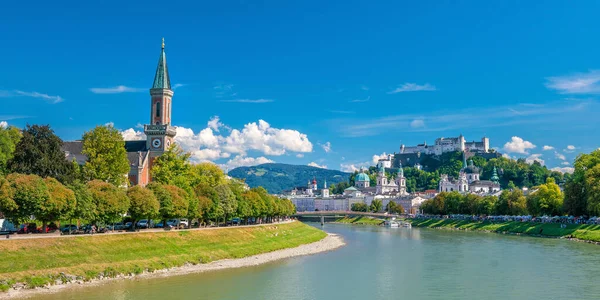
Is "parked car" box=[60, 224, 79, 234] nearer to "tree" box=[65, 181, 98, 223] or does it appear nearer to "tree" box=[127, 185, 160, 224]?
"tree" box=[65, 181, 98, 223]

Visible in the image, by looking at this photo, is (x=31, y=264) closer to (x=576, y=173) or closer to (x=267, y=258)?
(x=267, y=258)

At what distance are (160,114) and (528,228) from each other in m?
56.8

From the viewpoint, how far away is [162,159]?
7656 centimetres

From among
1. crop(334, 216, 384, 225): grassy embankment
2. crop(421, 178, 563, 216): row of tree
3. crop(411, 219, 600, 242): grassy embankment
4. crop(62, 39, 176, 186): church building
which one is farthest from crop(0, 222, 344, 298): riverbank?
crop(334, 216, 384, 225): grassy embankment

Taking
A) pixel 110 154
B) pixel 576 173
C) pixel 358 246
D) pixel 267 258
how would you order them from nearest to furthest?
pixel 267 258, pixel 110 154, pixel 358 246, pixel 576 173

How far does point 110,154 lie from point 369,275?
33895mm

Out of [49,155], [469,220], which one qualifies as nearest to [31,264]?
[49,155]

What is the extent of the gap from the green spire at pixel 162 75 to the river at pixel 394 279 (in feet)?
131

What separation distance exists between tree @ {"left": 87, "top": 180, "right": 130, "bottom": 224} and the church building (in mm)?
35663

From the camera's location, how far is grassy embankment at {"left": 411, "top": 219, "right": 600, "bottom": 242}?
80.4 metres

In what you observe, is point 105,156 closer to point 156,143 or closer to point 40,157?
point 40,157

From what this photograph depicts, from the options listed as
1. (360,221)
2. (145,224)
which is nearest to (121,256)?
(145,224)

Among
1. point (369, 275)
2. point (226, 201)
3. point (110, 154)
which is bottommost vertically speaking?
point (369, 275)

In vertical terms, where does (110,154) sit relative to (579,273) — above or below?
above
